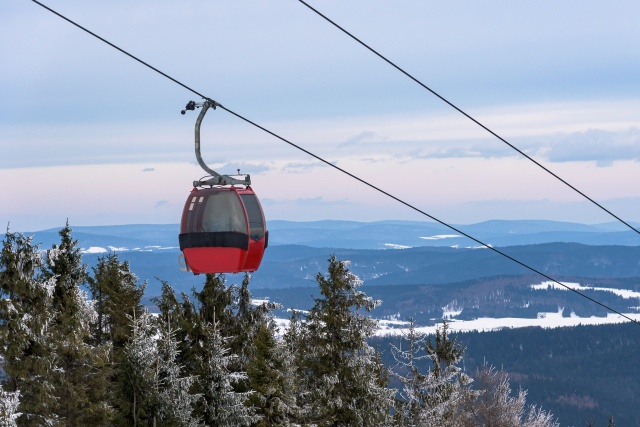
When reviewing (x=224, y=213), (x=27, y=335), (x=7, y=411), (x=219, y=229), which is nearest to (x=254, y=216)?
(x=224, y=213)

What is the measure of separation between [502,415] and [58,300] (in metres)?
41.6

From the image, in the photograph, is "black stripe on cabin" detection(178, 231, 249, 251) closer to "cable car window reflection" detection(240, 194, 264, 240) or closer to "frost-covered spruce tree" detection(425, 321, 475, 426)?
"cable car window reflection" detection(240, 194, 264, 240)

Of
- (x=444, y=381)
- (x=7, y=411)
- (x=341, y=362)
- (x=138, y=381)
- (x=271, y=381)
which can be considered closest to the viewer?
(x=7, y=411)

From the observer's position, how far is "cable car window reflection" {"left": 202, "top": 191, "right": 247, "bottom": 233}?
17.0 metres

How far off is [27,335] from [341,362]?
1380 cm

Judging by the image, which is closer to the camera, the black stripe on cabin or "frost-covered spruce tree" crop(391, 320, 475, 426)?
the black stripe on cabin

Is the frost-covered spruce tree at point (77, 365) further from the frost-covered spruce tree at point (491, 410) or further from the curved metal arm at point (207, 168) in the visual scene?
the frost-covered spruce tree at point (491, 410)

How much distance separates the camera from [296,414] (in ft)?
140

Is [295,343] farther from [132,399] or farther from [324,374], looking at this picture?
[132,399]

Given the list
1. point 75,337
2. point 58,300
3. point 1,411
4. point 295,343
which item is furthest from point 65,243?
point 1,411

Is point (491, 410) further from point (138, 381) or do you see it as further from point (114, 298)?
point (138, 381)

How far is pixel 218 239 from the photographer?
16984 millimetres

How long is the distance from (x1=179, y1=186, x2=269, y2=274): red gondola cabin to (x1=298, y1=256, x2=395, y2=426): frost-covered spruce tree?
26341 mm

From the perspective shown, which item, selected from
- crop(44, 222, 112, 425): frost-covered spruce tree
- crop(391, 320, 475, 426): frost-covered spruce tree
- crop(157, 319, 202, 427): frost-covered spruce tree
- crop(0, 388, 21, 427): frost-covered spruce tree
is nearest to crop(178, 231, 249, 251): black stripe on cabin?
crop(0, 388, 21, 427): frost-covered spruce tree
